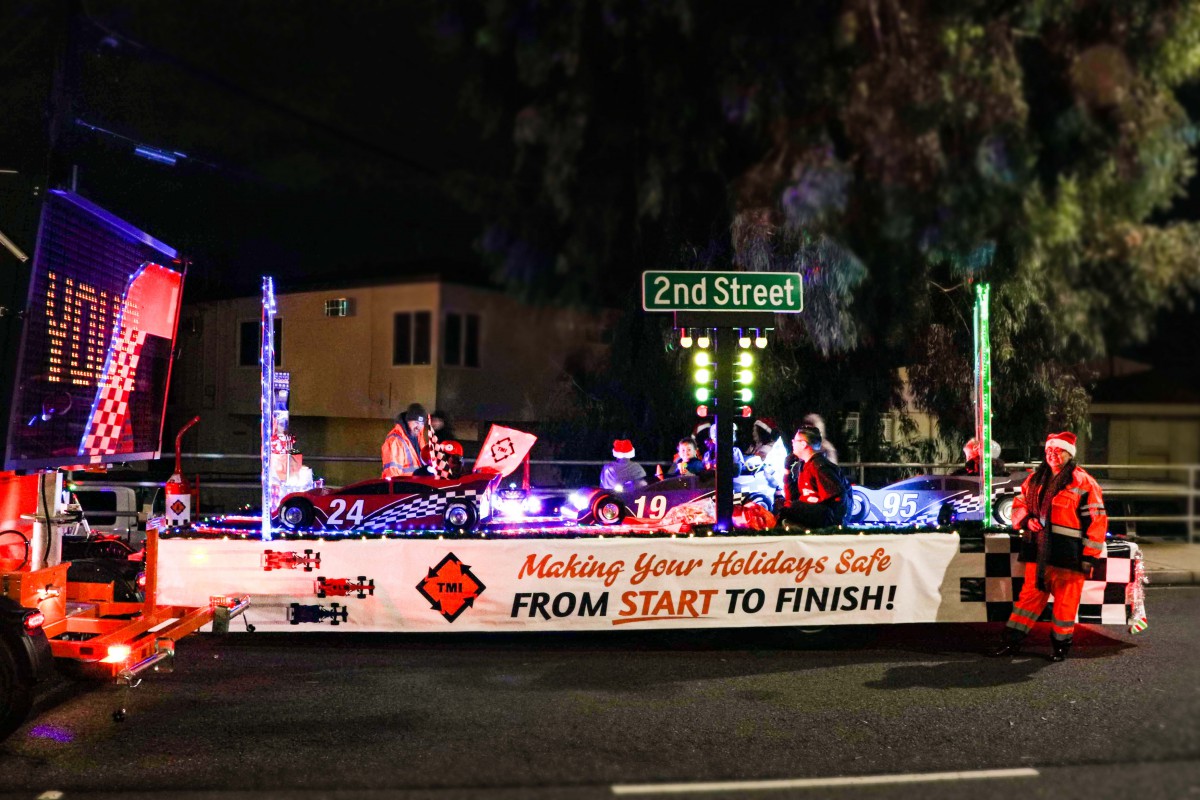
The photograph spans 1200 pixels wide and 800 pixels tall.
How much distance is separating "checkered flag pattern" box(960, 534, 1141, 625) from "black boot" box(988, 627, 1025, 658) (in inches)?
13.9

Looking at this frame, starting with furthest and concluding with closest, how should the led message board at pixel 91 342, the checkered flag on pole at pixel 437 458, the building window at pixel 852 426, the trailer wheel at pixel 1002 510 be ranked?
the building window at pixel 852 426
the trailer wheel at pixel 1002 510
the checkered flag on pole at pixel 437 458
the led message board at pixel 91 342

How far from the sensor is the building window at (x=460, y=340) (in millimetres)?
7362

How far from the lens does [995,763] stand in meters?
5.83

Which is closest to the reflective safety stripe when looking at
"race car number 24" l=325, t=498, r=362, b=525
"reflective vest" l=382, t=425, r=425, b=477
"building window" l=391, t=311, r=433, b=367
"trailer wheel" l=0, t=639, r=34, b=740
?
"building window" l=391, t=311, r=433, b=367

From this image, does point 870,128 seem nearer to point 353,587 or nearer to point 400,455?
point 353,587

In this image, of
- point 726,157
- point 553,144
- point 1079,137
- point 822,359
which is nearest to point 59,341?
point 553,144

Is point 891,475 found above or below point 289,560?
above

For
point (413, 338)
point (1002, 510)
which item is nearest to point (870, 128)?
point (413, 338)

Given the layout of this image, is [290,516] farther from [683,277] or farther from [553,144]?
[553,144]

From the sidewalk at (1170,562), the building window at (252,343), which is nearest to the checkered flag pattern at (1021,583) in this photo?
the sidewalk at (1170,562)

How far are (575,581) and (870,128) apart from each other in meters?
4.80

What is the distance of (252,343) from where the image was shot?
14688 millimetres

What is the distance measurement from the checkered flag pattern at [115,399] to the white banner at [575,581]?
1.12 metres

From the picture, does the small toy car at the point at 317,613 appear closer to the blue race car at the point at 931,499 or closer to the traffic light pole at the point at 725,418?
the traffic light pole at the point at 725,418
